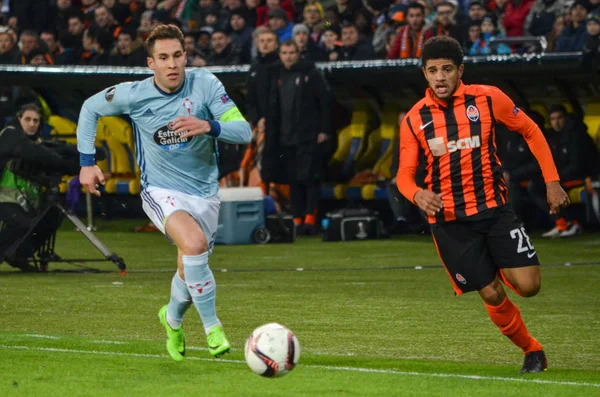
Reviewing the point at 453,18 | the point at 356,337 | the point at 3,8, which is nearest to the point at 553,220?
the point at 453,18

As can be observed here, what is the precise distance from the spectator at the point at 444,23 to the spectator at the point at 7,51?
764 cm

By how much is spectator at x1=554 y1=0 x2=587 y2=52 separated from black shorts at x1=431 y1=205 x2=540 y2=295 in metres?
10.4

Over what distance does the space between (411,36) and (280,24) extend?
255cm

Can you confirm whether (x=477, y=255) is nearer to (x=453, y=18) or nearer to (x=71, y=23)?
(x=453, y=18)

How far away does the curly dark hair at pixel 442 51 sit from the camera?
766cm

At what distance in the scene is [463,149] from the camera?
7766 millimetres

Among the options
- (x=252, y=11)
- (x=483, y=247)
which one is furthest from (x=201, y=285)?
(x=252, y=11)

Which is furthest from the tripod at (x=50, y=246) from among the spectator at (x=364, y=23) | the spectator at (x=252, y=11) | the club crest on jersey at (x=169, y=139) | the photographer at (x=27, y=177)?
the spectator at (x=252, y=11)

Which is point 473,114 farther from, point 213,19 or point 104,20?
point 104,20

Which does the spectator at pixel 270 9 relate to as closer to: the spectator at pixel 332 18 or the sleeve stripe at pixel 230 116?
the spectator at pixel 332 18

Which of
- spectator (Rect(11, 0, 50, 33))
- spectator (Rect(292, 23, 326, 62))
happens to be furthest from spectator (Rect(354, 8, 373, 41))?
spectator (Rect(11, 0, 50, 33))

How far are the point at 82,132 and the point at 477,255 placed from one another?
280 centimetres

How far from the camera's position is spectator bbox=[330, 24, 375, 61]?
19.6m

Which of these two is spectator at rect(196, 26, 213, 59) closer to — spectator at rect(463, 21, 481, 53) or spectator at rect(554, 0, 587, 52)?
spectator at rect(463, 21, 481, 53)
